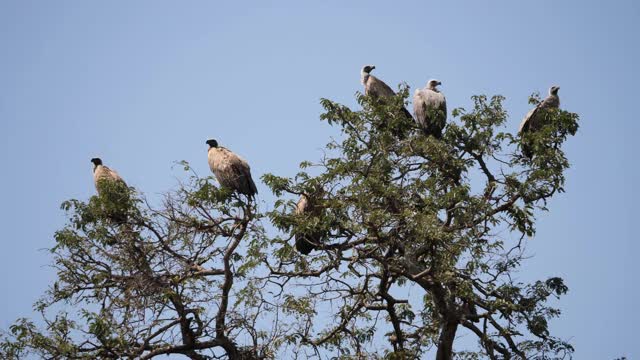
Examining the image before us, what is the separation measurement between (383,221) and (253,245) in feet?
5.05

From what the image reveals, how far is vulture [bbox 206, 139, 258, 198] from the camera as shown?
42.9ft

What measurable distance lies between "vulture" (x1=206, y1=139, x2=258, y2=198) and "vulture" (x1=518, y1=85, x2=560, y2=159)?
150 inches

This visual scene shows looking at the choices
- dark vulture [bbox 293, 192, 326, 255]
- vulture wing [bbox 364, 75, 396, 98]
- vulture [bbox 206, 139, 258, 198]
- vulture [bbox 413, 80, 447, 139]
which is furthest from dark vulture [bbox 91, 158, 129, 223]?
vulture wing [bbox 364, 75, 396, 98]

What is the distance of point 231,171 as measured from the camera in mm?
13281

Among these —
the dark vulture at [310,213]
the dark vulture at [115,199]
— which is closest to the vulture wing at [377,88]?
the dark vulture at [310,213]

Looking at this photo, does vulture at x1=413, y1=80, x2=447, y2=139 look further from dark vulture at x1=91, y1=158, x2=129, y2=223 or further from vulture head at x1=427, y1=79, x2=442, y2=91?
dark vulture at x1=91, y1=158, x2=129, y2=223

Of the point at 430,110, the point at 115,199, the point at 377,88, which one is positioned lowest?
the point at 115,199

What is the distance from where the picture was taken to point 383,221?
34.2 ft

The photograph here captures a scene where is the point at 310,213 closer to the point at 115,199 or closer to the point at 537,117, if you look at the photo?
the point at 115,199

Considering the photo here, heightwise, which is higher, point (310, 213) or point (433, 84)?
point (433, 84)

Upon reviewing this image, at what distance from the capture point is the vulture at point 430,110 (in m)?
13.6

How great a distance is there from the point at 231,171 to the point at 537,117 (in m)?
4.77

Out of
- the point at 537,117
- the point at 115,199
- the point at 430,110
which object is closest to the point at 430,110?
the point at 430,110

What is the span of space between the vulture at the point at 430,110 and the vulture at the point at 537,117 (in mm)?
1200
